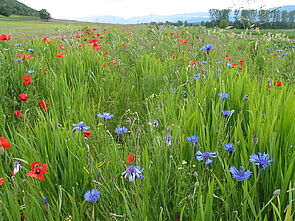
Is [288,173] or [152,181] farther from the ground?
[288,173]

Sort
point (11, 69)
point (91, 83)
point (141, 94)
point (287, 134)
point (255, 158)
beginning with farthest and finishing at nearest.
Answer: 1. point (91, 83)
2. point (141, 94)
3. point (11, 69)
4. point (287, 134)
5. point (255, 158)

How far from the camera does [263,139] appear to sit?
51.1 inches

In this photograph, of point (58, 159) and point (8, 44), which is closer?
point (58, 159)

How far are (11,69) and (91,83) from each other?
87cm

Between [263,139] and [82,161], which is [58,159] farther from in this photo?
[263,139]

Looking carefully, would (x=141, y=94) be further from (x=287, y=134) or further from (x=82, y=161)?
(x=287, y=134)

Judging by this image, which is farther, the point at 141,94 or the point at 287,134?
the point at 141,94

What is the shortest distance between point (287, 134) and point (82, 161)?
114 centimetres

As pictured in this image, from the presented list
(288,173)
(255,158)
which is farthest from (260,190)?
(255,158)

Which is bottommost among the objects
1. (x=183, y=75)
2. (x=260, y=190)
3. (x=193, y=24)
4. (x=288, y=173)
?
(x=260, y=190)

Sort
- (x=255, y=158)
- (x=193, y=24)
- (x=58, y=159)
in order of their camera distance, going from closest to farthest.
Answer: (x=255, y=158) → (x=58, y=159) → (x=193, y=24)

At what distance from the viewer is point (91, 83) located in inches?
119

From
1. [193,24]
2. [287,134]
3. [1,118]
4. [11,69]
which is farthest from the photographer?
[193,24]

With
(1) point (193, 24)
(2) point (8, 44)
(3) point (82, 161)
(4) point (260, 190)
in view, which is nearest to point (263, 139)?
(4) point (260, 190)
